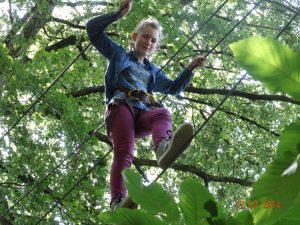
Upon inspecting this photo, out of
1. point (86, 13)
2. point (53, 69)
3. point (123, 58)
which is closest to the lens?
point (123, 58)

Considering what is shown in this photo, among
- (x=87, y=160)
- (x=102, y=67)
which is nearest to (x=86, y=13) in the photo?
(x=102, y=67)

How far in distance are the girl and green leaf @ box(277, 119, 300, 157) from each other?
5.65ft

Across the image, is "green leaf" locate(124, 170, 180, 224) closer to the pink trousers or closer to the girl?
the girl

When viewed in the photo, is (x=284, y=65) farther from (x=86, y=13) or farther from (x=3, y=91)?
(x=86, y=13)

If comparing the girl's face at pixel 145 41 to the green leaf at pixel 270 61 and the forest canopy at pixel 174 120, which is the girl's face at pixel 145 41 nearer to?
the forest canopy at pixel 174 120

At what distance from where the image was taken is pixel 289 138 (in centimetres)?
66

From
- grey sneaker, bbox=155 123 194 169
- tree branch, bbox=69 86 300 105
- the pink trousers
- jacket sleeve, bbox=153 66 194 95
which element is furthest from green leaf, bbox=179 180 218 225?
tree branch, bbox=69 86 300 105

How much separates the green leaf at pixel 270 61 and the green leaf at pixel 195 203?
0.67 ft

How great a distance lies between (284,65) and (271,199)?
183mm

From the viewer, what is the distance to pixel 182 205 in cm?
77

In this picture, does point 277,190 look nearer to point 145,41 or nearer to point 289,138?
point 289,138

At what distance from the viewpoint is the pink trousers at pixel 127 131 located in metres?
2.74

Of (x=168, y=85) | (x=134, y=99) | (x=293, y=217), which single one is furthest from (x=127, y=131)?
(x=293, y=217)

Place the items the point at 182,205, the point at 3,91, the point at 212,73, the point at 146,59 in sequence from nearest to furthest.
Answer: the point at 182,205, the point at 146,59, the point at 3,91, the point at 212,73
